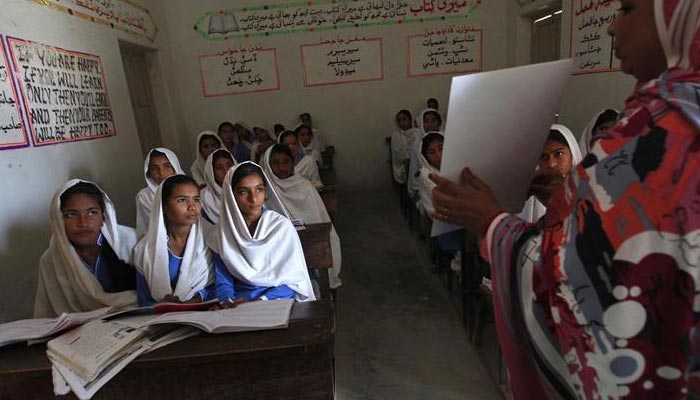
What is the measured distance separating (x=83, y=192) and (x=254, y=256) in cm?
85

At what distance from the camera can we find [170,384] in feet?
3.12

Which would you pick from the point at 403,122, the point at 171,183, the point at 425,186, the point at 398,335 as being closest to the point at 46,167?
the point at 171,183

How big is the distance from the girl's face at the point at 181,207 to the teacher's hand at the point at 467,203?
1.33m

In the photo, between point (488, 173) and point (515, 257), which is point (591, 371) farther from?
point (488, 173)

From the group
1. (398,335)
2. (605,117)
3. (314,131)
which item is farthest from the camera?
(314,131)

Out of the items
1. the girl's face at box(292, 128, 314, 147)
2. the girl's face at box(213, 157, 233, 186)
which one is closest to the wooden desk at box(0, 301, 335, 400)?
the girl's face at box(213, 157, 233, 186)

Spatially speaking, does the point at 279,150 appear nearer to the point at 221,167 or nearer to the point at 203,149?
the point at 221,167

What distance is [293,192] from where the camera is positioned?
3.13 m

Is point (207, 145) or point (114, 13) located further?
point (207, 145)

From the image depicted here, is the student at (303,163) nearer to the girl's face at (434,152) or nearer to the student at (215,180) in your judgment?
the student at (215,180)

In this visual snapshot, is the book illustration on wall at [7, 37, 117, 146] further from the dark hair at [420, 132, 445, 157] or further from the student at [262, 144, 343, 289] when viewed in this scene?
the dark hair at [420, 132, 445, 157]

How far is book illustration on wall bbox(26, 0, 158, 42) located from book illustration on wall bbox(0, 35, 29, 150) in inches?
28.3

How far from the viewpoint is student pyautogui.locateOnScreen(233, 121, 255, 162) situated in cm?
546

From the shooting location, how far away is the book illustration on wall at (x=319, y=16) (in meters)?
5.61
